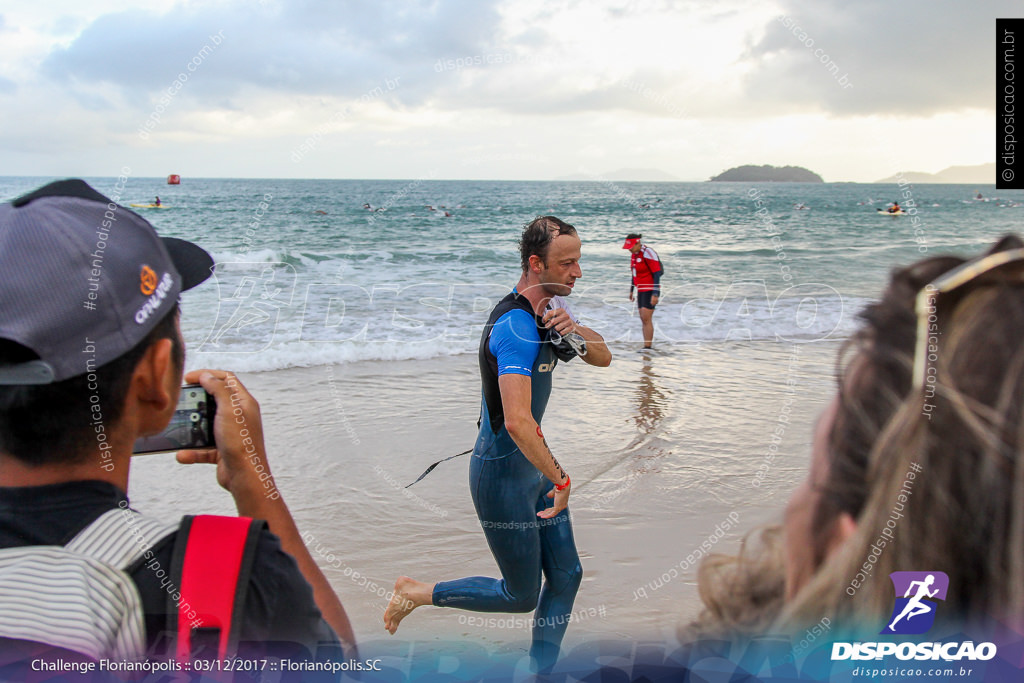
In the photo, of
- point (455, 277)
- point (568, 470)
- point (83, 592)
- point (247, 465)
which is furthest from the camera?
point (455, 277)

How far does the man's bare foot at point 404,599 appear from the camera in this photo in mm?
3840

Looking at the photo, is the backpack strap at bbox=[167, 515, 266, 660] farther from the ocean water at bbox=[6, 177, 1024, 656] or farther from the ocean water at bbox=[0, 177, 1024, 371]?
the ocean water at bbox=[0, 177, 1024, 371]

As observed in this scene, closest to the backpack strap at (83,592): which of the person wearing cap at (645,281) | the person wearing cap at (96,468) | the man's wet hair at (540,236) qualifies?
the person wearing cap at (96,468)

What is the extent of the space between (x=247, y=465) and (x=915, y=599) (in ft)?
4.14

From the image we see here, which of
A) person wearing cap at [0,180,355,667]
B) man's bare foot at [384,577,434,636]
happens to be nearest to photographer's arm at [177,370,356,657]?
person wearing cap at [0,180,355,667]

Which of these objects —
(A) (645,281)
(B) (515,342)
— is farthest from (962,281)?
(A) (645,281)

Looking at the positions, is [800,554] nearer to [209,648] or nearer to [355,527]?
[209,648]

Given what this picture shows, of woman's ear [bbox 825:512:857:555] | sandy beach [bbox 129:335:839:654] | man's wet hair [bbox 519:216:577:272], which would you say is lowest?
sandy beach [bbox 129:335:839:654]

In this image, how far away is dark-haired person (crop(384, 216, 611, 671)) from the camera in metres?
3.41

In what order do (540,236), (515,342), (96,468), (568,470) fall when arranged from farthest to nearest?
(568,470)
(540,236)
(515,342)
(96,468)

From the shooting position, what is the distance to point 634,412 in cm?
840

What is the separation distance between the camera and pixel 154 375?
1.29 m

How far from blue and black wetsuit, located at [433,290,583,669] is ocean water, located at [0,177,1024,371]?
374cm

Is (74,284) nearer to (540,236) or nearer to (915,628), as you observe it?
(915,628)
